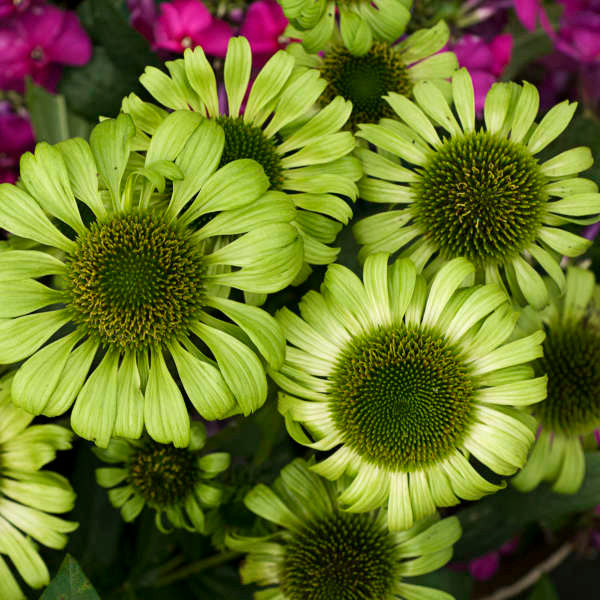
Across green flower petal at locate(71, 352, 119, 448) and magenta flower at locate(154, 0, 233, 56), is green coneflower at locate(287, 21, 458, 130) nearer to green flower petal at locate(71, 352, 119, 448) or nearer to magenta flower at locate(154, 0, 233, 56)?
magenta flower at locate(154, 0, 233, 56)

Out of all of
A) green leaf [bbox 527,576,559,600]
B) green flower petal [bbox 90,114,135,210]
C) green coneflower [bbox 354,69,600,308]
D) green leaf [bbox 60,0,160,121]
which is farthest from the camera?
green leaf [bbox 527,576,559,600]

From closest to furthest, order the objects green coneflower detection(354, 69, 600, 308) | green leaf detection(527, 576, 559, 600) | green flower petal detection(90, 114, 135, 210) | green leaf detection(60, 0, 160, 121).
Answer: green flower petal detection(90, 114, 135, 210) → green coneflower detection(354, 69, 600, 308) → green leaf detection(60, 0, 160, 121) → green leaf detection(527, 576, 559, 600)

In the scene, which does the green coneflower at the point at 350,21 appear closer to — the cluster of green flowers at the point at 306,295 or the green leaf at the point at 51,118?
the cluster of green flowers at the point at 306,295

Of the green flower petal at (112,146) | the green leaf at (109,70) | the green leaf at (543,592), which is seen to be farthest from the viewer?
the green leaf at (543,592)

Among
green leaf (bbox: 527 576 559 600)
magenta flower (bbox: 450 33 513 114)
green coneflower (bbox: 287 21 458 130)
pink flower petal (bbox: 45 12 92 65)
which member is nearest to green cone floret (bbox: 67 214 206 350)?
green coneflower (bbox: 287 21 458 130)

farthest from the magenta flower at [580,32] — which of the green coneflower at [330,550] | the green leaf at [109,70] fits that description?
the green coneflower at [330,550]

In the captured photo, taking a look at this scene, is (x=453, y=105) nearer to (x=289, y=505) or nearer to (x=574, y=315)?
(x=574, y=315)
